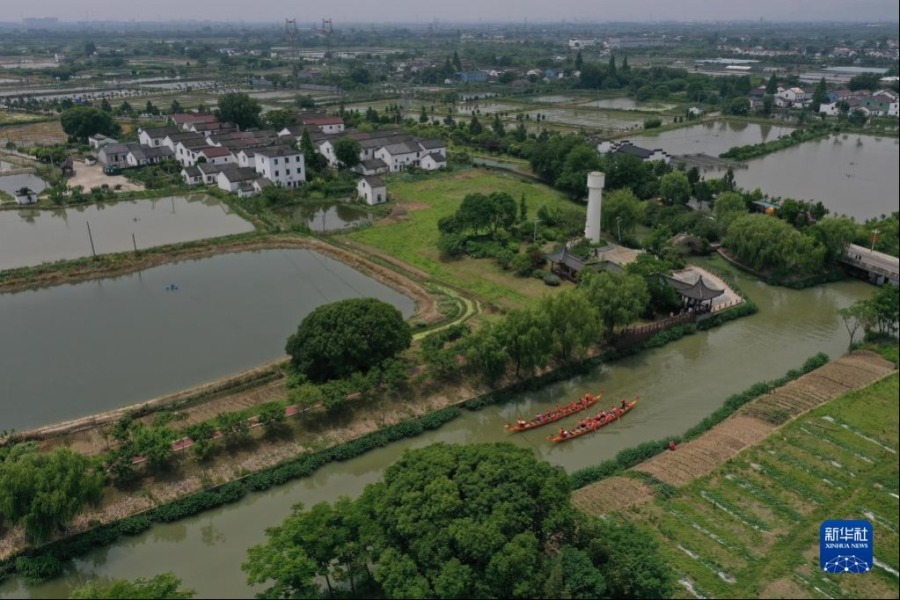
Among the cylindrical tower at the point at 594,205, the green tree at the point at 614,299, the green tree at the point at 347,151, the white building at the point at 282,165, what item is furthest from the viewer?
the green tree at the point at 347,151

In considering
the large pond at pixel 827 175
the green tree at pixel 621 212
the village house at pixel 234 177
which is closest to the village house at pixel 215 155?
the village house at pixel 234 177

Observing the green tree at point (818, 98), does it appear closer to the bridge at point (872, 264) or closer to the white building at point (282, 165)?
the bridge at point (872, 264)

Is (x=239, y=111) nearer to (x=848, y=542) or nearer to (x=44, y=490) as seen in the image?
(x=44, y=490)

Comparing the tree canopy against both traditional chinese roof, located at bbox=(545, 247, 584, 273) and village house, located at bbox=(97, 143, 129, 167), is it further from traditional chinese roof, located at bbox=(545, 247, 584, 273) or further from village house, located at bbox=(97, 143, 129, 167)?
village house, located at bbox=(97, 143, 129, 167)

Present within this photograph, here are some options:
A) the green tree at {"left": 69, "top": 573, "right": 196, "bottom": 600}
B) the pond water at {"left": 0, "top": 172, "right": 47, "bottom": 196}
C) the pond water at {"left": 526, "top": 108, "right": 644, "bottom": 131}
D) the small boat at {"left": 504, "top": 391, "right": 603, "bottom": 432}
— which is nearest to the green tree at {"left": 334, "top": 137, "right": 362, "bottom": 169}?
the pond water at {"left": 0, "top": 172, "right": 47, "bottom": 196}

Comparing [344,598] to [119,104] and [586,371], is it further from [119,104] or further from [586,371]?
[119,104]

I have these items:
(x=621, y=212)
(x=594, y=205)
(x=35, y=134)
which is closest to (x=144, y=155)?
(x=35, y=134)

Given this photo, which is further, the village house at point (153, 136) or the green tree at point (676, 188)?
the village house at point (153, 136)

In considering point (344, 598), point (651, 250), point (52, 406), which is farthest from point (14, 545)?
point (651, 250)
